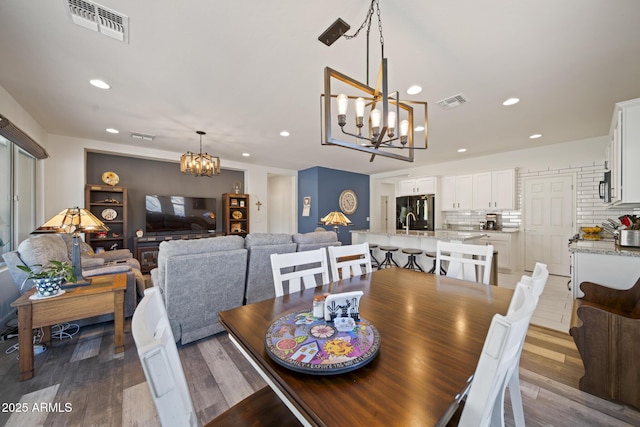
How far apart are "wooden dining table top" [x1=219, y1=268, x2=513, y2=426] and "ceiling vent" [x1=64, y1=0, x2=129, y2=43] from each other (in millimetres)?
2131

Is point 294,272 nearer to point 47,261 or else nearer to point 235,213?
point 47,261

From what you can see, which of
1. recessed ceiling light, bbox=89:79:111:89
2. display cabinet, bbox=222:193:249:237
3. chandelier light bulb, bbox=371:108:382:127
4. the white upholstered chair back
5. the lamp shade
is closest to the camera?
the white upholstered chair back

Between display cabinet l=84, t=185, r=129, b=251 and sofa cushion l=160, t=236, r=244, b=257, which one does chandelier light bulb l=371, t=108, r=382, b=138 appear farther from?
display cabinet l=84, t=185, r=129, b=251

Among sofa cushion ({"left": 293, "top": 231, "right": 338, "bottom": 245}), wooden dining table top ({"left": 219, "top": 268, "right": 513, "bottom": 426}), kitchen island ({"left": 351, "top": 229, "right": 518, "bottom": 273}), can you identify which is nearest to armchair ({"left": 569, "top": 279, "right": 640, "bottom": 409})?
wooden dining table top ({"left": 219, "top": 268, "right": 513, "bottom": 426})

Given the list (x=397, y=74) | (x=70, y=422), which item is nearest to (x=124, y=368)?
(x=70, y=422)

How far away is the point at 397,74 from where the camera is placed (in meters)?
2.35

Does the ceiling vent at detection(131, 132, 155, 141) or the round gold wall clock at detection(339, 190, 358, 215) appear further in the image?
the round gold wall clock at detection(339, 190, 358, 215)

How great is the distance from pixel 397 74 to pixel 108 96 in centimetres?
319

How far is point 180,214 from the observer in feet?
18.3

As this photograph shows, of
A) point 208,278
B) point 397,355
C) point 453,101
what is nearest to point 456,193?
point 453,101

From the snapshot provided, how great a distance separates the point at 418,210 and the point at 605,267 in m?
4.24

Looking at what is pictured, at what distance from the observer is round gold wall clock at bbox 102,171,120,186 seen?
480cm

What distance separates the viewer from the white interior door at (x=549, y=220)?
15.0 feet

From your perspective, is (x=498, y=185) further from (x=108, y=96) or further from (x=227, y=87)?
(x=108, y=96)
